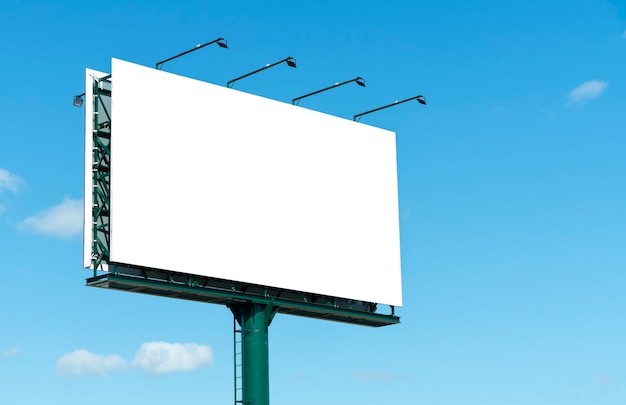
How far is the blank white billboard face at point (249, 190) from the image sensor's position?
138 ft

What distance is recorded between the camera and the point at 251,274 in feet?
147

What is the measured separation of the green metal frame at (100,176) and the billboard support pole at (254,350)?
16.3 ft

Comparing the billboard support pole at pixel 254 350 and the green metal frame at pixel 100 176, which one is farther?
the billboard support pole at pixel 254 350

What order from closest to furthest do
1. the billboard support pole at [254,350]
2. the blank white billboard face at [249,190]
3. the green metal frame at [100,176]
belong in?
1. the green metal frame at [100,176]
2. the blank white billboard face at [249,190]
3. the billboard support pole at [254,350]

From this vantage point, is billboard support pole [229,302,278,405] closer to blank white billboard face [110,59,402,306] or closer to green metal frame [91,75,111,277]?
blank white billboard face [110,59,402,306]

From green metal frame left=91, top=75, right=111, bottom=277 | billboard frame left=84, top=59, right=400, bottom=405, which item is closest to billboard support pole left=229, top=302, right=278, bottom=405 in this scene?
billboard frame left=84, top=59, right=400, bottom=405

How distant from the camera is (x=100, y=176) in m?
42.4

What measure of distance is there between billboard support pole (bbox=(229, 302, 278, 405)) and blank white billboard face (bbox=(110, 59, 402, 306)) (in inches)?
37.7

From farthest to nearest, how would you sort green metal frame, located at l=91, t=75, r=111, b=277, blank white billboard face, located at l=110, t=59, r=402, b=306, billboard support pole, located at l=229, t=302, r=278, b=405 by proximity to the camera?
billboard support pole, located at l=229, t=302, r=278, b=405, blank white billboard face, located at l=110, t=59, r=402, b=306, green metal frame, located at l=91, t=75, r=111, b=277

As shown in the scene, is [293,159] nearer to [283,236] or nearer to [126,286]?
[283,236]

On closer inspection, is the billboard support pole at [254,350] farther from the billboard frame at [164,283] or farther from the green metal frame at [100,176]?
the green metal frame at [100,176]

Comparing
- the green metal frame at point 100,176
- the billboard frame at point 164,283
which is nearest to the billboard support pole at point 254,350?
the billboard frame at point 164,283

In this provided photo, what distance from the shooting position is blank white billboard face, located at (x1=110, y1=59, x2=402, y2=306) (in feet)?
138

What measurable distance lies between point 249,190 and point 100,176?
5071mm
